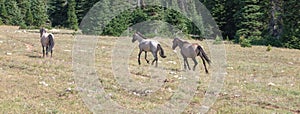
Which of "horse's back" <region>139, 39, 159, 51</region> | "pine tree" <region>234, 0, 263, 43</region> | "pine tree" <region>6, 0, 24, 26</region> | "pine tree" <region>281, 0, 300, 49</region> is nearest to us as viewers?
"horse's back" <region>139, 39, 159, 51</region>

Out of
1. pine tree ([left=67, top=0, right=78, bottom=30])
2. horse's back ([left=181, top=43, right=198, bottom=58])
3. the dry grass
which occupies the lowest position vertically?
the dry grass

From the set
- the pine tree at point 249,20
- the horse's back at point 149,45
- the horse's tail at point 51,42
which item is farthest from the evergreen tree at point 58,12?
the horse's back at point 149,45

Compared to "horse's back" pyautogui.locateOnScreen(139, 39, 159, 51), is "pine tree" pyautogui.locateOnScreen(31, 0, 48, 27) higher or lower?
Answer: higher

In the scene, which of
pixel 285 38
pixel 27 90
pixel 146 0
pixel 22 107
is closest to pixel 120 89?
pixel 27 90

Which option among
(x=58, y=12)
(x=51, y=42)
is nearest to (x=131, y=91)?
(x=51, y=42)

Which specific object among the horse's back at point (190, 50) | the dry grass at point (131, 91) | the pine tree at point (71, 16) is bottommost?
the dry grass at point (131, 91)

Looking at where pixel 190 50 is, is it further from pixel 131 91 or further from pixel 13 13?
pixel 13 13

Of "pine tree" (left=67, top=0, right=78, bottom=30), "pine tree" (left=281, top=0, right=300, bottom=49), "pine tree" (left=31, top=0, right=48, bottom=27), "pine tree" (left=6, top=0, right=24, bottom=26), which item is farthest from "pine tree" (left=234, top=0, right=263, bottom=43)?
"pine tree" (left=6, top=0, right=24, bottom=26)

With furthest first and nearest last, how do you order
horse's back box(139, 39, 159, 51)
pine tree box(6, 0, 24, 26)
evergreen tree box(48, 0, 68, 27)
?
evergreen tree box(48, 0, 68, 27) < pine tree box(6, 0, 24, 26) < horse's back box(139, 39, 159, 51)

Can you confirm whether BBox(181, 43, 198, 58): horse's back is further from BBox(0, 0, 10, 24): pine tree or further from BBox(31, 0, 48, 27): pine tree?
BBox(0, 0, 10, 24): pine tree

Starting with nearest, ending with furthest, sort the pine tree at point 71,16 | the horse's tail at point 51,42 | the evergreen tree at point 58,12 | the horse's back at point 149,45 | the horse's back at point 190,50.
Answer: the horse's back at point 190,50 → the horse's back at point 149,45 → the horse's tail at point 51,42 → the pine tree at point 71,16 → the evergreen tree at point 58,12

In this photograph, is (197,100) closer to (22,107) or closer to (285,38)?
(22,107)

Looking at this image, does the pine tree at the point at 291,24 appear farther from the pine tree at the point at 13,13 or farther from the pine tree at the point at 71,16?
the pine tree at the point at 13,13

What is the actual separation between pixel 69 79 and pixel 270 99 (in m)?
7.57
